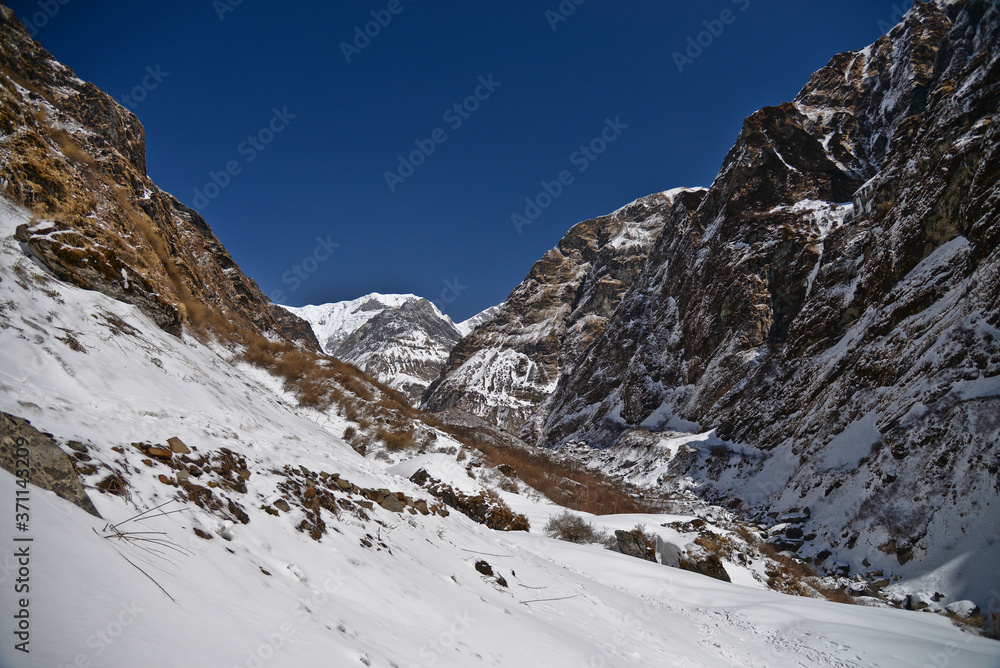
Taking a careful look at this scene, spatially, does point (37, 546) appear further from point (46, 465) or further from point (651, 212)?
point (651, 212)

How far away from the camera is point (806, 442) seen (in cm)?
2433

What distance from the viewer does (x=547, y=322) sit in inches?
3984

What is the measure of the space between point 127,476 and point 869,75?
68.3 meters

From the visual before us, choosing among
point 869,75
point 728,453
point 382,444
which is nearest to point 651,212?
point 869,75

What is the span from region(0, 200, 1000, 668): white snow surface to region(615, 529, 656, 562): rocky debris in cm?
275

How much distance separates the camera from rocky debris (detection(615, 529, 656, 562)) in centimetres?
1315

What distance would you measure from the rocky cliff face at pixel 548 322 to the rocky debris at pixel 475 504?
60105 mm

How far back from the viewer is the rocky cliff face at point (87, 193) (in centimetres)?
840

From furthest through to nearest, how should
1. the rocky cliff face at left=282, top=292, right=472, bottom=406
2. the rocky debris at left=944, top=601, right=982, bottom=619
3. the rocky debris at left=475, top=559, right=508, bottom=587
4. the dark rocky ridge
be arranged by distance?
1. the rocky cliff face at left=282, top=292, right=472, bottom=406
2. the dark rocky ridge
3. the rocky debris at left=944, top=601, right=982, bottom=619
4. the rocky debris at left=475, top=559, right=508, bottom=587

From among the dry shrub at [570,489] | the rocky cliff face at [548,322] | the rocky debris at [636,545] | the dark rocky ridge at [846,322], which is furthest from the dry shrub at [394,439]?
Result: the rocky cliff face at [548,322]

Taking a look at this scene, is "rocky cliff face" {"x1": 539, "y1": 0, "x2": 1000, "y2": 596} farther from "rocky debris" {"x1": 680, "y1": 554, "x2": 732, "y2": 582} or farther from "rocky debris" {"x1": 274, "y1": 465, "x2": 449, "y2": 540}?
"rocky debris" {"x1": 274, "y1": 465, "x2": 449, "y2": 540}

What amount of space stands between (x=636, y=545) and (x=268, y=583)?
1230cm

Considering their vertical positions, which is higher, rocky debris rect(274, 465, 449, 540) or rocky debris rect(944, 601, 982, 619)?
rocky debris rect(944, 601, 982, 619)

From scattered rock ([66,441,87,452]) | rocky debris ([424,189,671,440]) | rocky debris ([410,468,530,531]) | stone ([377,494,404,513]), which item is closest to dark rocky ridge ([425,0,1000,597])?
rocky debris ([410,468,530,531])
